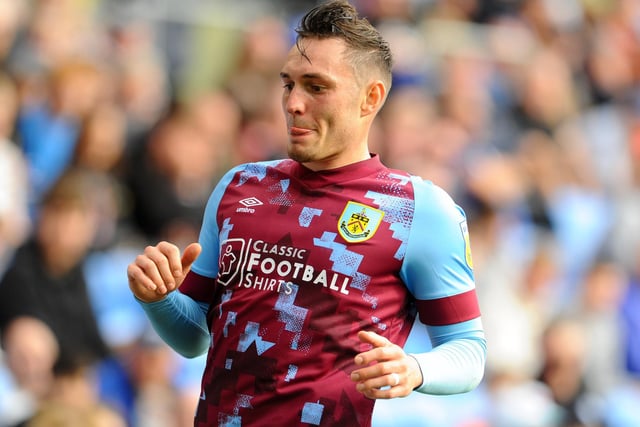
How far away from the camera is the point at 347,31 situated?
155 inches

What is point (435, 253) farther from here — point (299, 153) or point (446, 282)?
point (299, 153)

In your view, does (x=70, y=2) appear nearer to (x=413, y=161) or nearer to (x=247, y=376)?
(x=413, y=161)

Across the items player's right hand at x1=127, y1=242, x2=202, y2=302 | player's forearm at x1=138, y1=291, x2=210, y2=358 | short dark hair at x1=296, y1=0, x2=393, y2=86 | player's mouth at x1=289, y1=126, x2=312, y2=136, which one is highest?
short dark hair at x1=296, y1=0, x2=393, y2=86

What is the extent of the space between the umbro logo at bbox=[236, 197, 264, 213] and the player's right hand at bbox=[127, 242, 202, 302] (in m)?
0.31

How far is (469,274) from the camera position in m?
3.88

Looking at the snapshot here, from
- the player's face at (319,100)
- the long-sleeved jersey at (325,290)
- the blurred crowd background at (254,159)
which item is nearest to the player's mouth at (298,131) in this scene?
the player's face at (319,100)

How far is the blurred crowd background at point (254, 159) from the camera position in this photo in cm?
713

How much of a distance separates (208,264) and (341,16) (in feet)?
3.17

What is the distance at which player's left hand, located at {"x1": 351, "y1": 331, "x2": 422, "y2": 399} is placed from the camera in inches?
131

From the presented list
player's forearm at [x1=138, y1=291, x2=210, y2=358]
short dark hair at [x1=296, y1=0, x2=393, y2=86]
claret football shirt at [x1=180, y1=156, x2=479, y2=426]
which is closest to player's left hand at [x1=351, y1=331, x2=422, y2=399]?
claret football shirt at [x1=180, y1=156, x2=479, y2=426]

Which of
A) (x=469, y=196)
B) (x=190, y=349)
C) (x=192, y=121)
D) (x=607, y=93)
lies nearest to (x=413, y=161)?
(x=469, y=196)

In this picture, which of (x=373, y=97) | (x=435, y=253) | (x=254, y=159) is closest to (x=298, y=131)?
(x=373, y=97)

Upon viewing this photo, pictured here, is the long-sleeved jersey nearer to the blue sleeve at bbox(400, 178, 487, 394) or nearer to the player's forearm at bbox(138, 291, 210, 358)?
the blue sleeve at bbox(400, 178, 487, 394)

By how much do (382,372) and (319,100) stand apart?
983 millimetres
